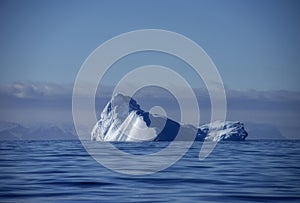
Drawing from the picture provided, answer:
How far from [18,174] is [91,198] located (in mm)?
8806

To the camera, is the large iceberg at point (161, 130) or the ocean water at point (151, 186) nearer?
the ocean water at point (151, 186)

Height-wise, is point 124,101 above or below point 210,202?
above

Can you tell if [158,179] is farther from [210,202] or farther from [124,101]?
[124,101]

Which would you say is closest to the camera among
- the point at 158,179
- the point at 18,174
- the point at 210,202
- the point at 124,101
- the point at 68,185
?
the point at 210,202

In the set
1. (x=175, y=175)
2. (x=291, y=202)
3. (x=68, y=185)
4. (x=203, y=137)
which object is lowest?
(x=291, y=202)

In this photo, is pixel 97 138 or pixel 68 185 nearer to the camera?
pixel 68 185

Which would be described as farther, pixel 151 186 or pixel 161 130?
pixel 161 130

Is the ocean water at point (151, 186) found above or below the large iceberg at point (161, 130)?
below

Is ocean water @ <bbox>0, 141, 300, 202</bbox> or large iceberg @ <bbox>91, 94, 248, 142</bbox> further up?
large iceberg @ <bbox>91, 94, 248, 142</bbox>

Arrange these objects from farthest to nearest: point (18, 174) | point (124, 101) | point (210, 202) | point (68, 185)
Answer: point (124, 101) < point (18, 174) < point (68, 185) < point (210, 202)

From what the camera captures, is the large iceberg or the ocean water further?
the large iceberg

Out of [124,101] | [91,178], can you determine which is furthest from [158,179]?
[124,101]

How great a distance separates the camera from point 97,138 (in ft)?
569

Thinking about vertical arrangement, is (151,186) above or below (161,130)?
below
